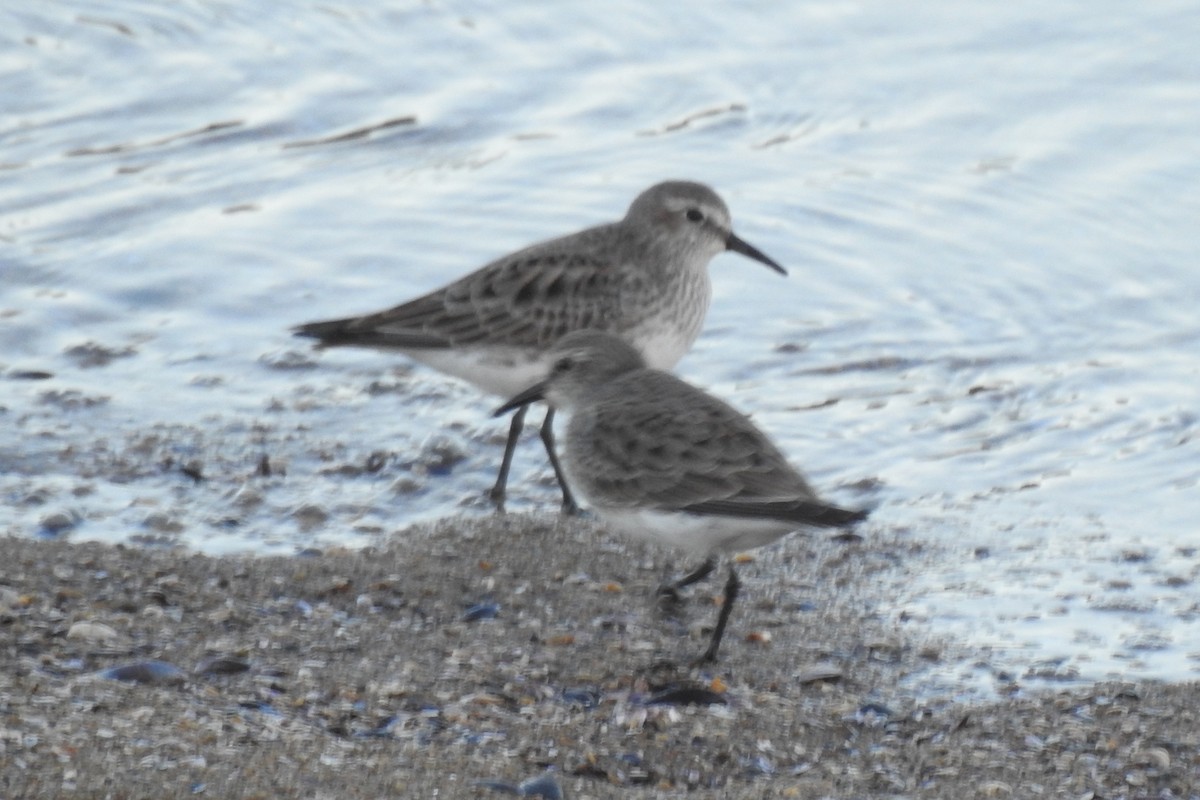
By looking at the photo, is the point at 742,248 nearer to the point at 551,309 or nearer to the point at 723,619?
the point at 551,309

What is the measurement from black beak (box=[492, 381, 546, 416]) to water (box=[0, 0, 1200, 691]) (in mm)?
577

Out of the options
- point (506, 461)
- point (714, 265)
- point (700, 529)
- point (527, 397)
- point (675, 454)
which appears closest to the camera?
point (700, 529)

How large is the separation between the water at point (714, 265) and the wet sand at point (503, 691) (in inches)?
17.6

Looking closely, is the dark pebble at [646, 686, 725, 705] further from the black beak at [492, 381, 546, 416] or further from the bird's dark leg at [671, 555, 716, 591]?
the black beak at [492, 381, 546, 416]

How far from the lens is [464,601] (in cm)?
580

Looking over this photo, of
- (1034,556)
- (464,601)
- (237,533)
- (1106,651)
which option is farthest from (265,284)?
(1106,651)

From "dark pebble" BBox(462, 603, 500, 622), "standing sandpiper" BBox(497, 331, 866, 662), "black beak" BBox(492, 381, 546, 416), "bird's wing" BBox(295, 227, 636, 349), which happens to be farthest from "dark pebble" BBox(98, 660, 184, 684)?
"bird's wing" BBox(295, 227, 636, 349)

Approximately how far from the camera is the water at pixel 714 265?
22.2 ft

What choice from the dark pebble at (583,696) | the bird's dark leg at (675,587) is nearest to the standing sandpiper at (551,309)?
the bird's dark leg at (675,587)

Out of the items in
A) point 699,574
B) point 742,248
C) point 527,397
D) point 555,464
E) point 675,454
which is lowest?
point 555,464

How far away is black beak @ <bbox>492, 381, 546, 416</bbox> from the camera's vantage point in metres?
6.46

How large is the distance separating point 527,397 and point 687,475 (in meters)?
1.32

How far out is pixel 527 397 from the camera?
6.58 meters

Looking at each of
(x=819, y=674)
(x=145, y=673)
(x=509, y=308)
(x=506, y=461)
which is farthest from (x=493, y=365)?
(x=145, y=673)
